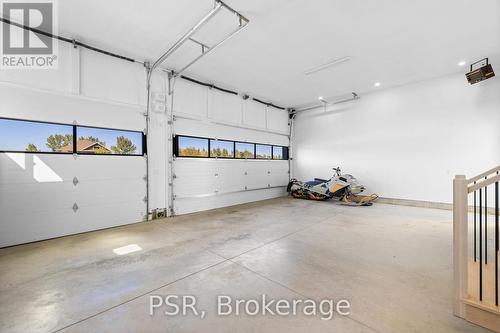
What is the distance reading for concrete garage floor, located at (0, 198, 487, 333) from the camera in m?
1.62

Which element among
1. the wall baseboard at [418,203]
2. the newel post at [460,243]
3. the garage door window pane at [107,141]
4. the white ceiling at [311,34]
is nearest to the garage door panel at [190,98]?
the white ceiling at [311,34]

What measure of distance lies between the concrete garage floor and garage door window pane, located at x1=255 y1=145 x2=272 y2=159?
3.79m

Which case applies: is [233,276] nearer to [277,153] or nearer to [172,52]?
[172,52]

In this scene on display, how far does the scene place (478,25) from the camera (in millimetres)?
3479

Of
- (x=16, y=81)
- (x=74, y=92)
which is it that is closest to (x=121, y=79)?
(x=74, y=92)

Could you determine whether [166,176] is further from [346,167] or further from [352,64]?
[346,167]

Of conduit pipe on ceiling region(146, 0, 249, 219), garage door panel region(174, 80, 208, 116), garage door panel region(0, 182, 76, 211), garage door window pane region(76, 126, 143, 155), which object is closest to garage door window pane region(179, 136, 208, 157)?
conduit pipe on ceiling region(146, 0, 249, 219)

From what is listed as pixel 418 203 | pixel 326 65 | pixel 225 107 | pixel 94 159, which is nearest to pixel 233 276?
pixel 94 159

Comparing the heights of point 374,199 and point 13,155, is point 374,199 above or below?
below

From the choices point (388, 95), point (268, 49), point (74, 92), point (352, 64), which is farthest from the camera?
point (388, 95)

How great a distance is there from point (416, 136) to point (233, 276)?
6528 mm

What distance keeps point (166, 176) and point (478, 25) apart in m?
6.56

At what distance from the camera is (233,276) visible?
89.4 inches

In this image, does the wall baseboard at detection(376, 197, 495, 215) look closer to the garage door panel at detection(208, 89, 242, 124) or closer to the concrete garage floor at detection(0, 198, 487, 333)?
the concrete garage floor at detection(0, 198, 487, 333)
